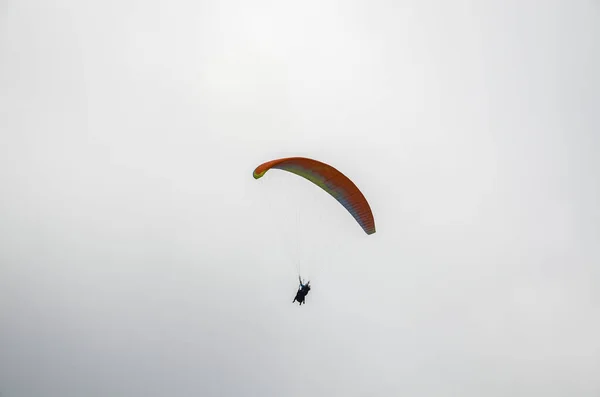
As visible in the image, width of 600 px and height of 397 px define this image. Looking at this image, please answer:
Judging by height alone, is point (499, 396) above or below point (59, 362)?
above

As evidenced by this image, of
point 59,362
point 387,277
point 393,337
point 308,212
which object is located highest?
point 308,212

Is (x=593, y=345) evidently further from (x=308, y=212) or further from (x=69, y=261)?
(x=69, y=261)

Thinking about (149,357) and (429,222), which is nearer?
(429,222)

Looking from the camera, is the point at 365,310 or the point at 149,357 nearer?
the point at 365,310

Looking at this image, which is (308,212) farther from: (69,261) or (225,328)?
(69,261)

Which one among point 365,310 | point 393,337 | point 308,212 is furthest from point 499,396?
point 308,212

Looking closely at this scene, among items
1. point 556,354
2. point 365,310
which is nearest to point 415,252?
point 365,310
